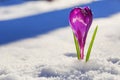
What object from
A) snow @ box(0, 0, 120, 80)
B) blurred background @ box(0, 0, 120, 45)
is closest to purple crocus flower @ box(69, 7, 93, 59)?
snow @ box(0, 0, 120, 80)

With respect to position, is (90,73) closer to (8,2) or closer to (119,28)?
(119,28)

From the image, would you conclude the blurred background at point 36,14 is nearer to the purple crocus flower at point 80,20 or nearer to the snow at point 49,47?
the snow at point 49,47

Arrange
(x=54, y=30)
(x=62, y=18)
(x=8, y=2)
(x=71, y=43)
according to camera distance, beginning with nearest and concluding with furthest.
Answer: (x=71, y=43) < (x=54, y=30) < (x=62, y=18) < (x=8, y=2)

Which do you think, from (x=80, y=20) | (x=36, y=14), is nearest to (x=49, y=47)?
(x=80, y=20)

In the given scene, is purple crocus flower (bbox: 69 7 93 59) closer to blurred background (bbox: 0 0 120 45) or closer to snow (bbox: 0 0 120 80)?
snow (bbox: 0 0 120 80)

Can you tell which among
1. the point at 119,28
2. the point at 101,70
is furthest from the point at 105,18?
the point at 101,70
